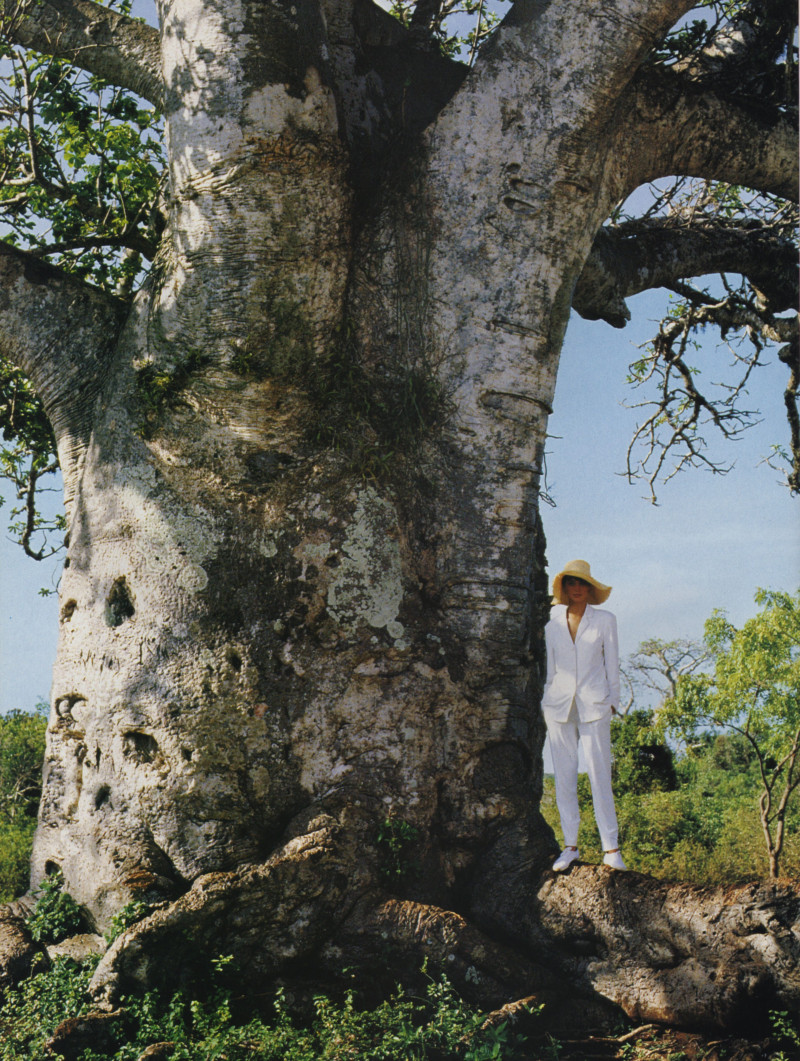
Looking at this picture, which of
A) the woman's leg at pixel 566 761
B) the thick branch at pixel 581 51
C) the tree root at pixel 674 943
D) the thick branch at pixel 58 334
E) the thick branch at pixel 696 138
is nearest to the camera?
the tree root at pixel 674 943

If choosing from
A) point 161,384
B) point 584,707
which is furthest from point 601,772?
point 161,384

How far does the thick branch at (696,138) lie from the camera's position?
601cm

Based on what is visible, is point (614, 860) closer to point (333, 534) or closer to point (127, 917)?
point (333, 534)

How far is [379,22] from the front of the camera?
6.45 metres

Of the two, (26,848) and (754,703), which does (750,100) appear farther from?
(26,848)

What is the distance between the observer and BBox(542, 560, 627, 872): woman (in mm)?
4738

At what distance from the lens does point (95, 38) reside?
21.2 feet

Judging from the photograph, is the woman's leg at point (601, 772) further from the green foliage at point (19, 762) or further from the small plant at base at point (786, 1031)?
the green foliage at point (19, 762)

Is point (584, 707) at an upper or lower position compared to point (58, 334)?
lower

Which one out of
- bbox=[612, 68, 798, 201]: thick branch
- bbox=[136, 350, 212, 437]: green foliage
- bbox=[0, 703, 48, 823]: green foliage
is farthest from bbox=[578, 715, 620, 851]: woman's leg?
bbox=[0, 703, 48, 823]: green foliage

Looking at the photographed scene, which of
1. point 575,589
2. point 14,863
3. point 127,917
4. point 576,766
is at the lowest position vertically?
point 127,917

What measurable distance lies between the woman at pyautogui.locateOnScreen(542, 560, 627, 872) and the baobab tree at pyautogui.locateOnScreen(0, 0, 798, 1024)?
0.20 meters

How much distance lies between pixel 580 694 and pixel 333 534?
59.1 inches

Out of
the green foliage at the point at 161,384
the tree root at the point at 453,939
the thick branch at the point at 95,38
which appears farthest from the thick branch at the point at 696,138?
the tree root at the point at 453,939
